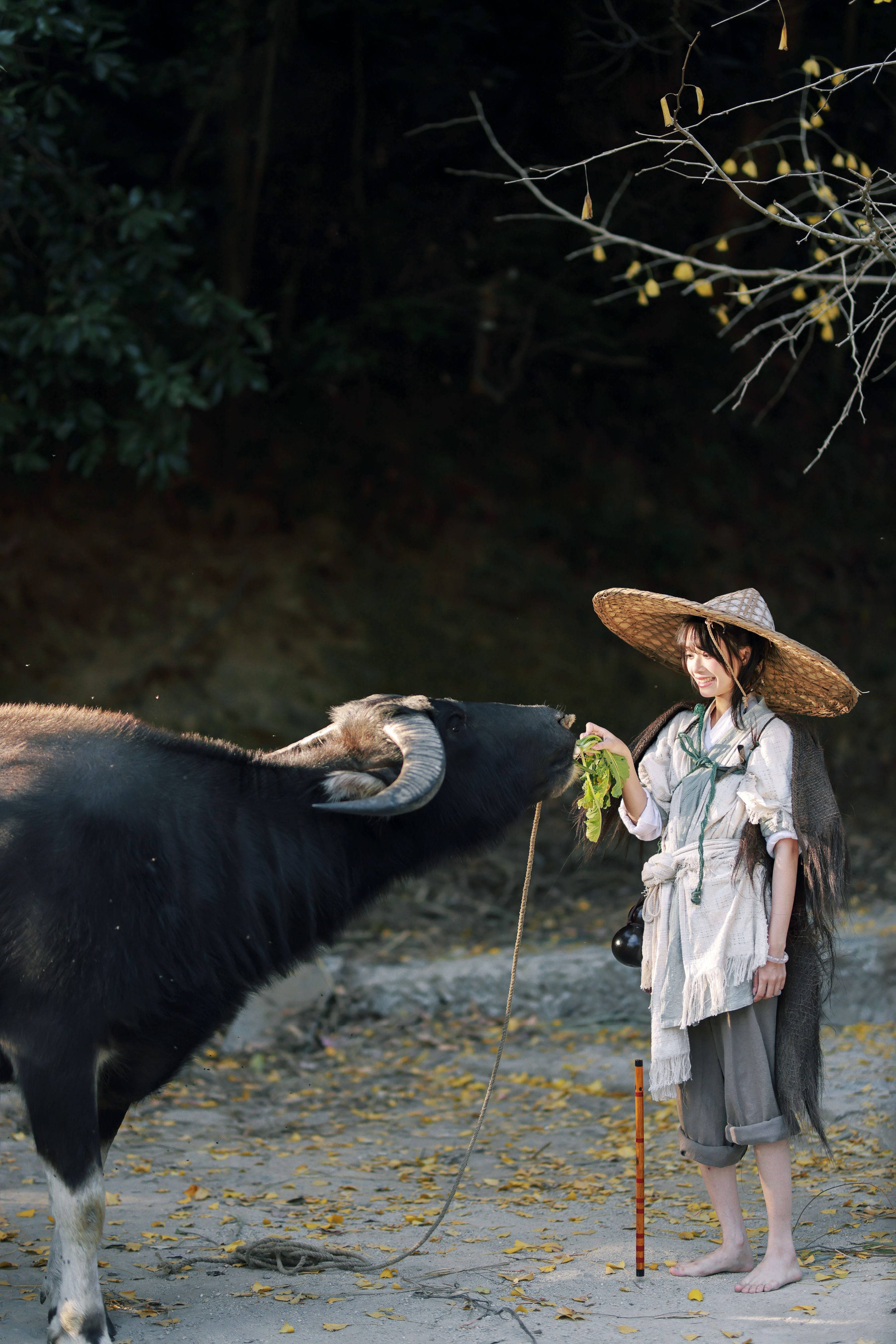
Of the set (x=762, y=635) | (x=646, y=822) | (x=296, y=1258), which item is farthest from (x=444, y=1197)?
(x=762, y=635)

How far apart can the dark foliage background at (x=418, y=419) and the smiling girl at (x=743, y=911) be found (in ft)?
15.0

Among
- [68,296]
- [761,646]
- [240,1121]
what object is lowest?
[240,1121]

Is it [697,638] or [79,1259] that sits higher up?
[697,638]

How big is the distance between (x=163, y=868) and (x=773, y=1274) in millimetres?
2063

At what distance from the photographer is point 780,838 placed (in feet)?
11.8

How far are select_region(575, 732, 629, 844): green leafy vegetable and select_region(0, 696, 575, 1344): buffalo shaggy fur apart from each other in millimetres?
243

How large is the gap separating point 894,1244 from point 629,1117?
190 cm

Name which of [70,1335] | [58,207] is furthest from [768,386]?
[70,1335]

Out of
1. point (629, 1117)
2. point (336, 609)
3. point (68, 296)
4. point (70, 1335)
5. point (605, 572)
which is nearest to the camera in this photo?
point (70, 1335)

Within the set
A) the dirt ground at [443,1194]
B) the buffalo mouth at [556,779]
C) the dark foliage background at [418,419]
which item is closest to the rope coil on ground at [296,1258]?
the dirt ground at [443,1194]

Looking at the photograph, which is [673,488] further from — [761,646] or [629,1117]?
[761,646]

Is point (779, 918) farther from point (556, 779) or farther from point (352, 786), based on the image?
point (352, 786)

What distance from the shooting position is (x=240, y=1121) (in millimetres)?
5801

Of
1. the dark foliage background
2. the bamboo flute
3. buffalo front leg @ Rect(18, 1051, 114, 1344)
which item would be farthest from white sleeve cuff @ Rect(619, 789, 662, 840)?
the dark foliage background
